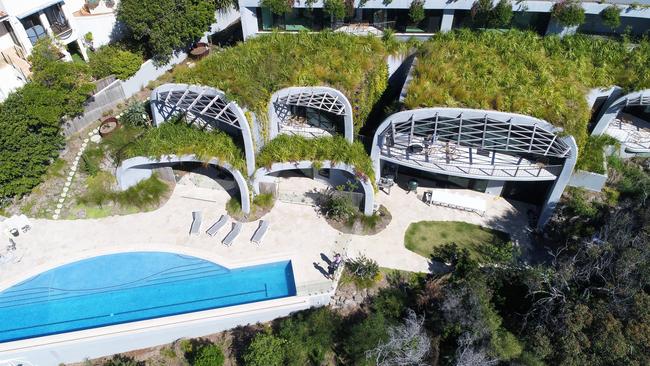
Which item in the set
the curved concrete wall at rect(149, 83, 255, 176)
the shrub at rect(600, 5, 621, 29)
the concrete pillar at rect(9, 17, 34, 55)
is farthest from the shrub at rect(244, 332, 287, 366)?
the shrub at rect(600, 5, 621, 29)

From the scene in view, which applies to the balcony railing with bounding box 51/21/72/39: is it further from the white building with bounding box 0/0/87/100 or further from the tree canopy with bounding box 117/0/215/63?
the tree canopy with bounding box 117/0/215/63

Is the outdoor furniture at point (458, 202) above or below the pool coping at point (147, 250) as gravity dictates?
above

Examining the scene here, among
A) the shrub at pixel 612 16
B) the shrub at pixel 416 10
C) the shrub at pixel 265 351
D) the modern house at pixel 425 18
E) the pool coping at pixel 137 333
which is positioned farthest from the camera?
the shrub at pixel 416 10

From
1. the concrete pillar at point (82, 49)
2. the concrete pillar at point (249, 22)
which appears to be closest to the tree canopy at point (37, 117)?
the concrete pillar at point (82, 49)

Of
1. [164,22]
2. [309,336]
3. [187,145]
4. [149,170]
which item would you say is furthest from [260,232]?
[164,22]

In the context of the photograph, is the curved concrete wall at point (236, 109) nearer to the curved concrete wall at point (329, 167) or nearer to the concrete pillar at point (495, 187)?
the curved concrete wall at point (329, 167)

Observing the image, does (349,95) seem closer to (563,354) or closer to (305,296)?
(305,296)

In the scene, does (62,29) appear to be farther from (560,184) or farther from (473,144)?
(560,184)

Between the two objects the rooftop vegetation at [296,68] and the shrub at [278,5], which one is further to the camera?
the shrub at [278,5]
